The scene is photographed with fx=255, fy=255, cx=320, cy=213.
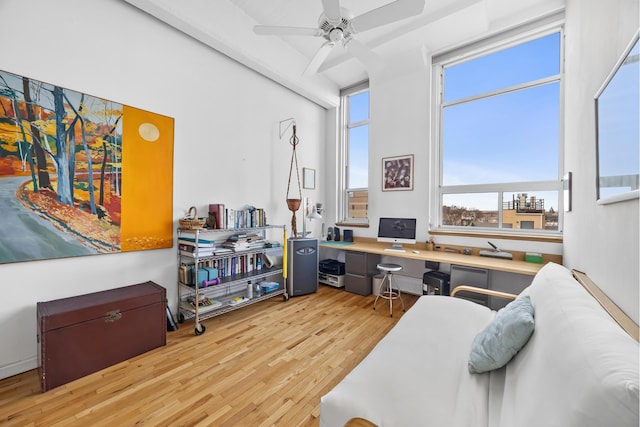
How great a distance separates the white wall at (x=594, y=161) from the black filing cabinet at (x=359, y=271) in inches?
87.8

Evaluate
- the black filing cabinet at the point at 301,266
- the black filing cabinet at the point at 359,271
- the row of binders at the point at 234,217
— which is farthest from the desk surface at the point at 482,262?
the row of binders at the point at 234,217

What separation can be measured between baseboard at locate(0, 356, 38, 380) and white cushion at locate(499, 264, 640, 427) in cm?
328

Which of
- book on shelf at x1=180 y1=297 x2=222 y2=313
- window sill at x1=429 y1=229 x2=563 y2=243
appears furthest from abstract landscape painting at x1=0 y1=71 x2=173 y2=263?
window sill at x1=429 y1=229 x2=563 y2=243

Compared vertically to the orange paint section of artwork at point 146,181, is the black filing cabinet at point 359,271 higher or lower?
lower

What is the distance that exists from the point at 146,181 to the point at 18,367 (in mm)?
1786

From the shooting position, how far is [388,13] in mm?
2115

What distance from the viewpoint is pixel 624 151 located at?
108 cm

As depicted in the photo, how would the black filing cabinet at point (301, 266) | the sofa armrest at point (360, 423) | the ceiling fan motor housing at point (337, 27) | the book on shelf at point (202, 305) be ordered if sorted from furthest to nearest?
the black filing cabinet at point (301, 266)
the book on shelf at point (202, 305)
the ceiling fan motor housing at point (337, 27)
the sofa armrest at point (360, 423)

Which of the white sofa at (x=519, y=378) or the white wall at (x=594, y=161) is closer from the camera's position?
the white sofa at (x=519, y=378)

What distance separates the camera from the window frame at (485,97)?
9.94 ft

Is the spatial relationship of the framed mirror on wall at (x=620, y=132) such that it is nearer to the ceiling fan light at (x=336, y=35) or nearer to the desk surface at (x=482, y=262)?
the desk surface at (x=482, y=262)

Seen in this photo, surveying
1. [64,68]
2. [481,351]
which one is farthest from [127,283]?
[481,351]

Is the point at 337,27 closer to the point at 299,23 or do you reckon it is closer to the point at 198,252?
the point at 299,23

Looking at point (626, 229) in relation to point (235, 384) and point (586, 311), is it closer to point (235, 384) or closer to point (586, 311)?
point (586, 311)
